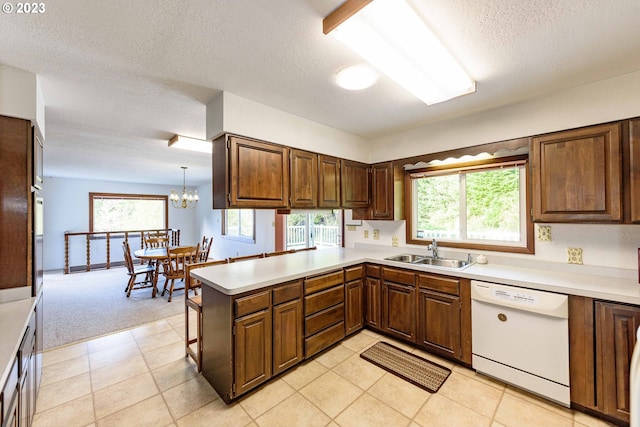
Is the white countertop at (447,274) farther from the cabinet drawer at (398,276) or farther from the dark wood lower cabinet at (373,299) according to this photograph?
the dark wood lower cabinet at (373,299)

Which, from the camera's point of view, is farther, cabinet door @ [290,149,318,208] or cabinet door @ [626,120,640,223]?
cabinet door @ [290,149,318,208]

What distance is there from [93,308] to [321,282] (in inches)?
151

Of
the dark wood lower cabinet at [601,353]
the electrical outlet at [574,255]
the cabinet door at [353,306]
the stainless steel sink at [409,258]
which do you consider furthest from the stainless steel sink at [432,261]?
the dark wood lower cabinet at [601,353]

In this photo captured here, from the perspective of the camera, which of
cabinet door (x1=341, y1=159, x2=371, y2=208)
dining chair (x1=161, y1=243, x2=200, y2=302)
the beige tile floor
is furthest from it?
dining chair (x1=161, y1=243, x2=200, y2=302)

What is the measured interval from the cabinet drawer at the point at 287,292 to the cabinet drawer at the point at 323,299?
5.5 inches

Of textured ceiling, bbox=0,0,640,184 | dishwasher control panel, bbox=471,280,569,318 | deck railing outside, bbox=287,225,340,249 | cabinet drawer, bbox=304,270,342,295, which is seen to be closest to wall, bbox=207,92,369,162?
textured ceiling, bbox=0,0,640,184

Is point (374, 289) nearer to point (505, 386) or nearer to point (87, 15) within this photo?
point (505, 386)

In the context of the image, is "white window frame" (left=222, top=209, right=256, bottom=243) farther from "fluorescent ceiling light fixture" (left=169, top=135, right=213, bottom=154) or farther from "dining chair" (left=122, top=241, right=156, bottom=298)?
"fluorescent ceiling light fixture" (left=169, top=135, right=213, bottom=154)

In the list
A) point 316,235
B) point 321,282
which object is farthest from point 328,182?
point 316,235

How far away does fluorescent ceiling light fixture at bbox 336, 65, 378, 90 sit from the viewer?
1837 mm

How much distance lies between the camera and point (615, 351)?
1681 millimetres

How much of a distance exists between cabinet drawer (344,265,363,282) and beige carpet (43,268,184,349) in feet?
8.70

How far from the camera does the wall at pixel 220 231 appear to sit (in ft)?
19.4

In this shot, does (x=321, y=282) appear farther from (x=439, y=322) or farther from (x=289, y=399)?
(x=439, y=322)
